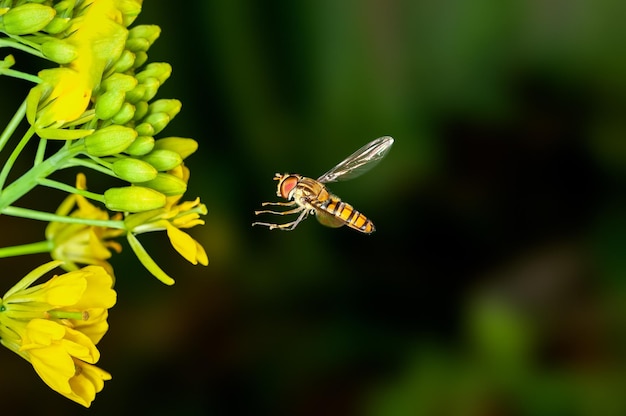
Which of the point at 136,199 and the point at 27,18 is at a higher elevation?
the point at 27,18

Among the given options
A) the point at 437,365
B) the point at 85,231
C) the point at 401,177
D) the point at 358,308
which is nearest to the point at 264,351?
the point at 358,308

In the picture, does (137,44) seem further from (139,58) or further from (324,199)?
(324,199)

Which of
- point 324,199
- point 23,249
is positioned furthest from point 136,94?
point 324,199

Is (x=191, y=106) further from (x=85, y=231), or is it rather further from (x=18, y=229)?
(x=85, y=231)

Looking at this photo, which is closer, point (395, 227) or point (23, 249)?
point (23, 249)

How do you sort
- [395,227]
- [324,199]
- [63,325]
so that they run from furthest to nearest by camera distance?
[395,227]
[324,199]
[63,325]

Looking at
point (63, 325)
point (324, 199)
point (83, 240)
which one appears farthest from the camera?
point (324, 199)

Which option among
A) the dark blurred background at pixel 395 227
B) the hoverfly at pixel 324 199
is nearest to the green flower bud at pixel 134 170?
the hoverfly at pixel 324 199
